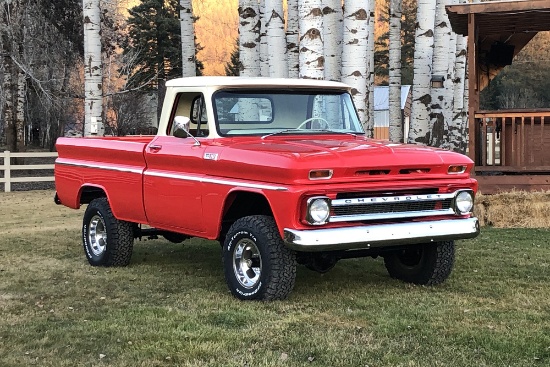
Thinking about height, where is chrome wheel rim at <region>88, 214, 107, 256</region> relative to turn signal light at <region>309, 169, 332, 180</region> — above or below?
→ below

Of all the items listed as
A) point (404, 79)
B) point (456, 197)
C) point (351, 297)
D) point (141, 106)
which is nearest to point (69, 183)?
point (351, 297)

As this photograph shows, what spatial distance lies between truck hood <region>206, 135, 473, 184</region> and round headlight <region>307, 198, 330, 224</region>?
0.16 meters

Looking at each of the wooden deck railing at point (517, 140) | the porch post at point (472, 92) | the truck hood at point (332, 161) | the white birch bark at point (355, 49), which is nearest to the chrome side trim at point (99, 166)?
the truck hood at point (332, 161)

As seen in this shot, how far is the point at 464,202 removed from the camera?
7.13 meters

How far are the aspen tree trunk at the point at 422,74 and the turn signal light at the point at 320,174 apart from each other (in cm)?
1094

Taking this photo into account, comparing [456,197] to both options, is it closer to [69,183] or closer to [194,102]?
[194,102]

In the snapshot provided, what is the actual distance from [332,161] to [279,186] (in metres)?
0.47

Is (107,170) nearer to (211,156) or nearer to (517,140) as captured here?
(211,156)

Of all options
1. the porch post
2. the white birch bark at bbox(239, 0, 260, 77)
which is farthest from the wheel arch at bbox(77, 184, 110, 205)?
the white birch bark at bbox(239, 0, 260, 77)

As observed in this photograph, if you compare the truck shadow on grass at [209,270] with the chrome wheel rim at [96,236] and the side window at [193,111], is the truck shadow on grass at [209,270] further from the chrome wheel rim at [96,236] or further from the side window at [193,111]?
the side window at [193,111]

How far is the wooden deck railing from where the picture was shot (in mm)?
12531

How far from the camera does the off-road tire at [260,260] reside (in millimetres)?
6602

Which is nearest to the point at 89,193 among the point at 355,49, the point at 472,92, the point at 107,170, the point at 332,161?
the point at 107,170

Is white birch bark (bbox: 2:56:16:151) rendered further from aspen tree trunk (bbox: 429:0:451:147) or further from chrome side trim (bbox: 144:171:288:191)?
chrome side trim (bbox: 144:171:288:191)
